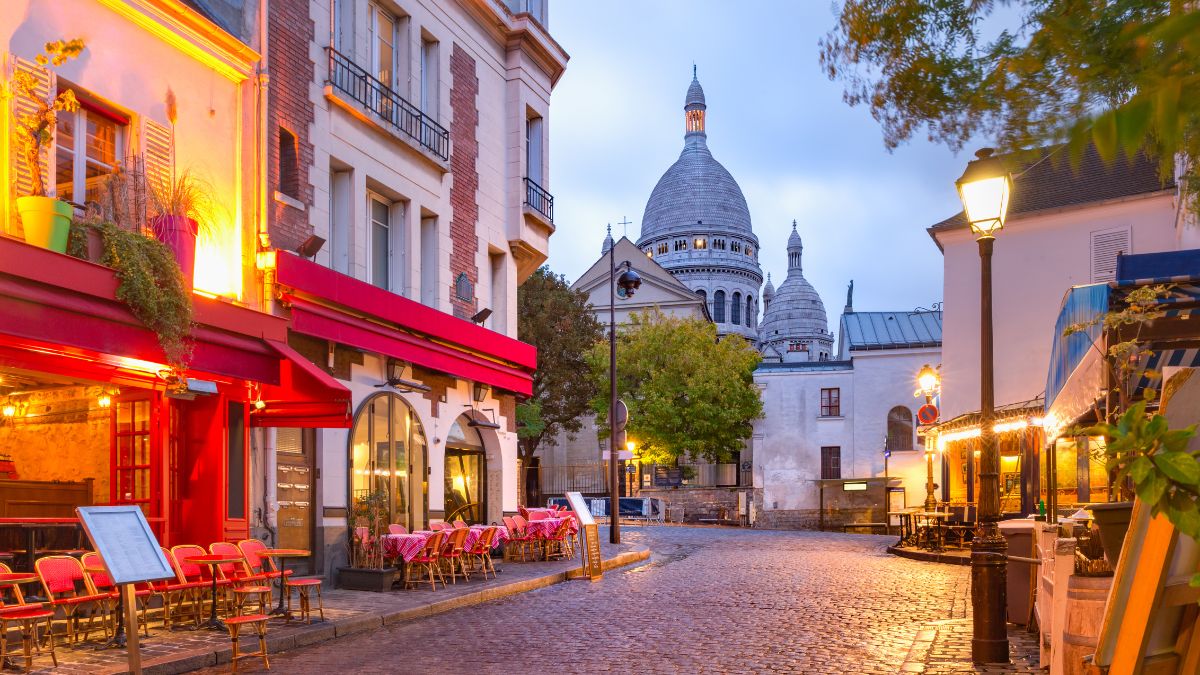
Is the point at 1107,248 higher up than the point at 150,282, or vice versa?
the point at 1107,248

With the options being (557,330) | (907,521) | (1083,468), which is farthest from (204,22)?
(557,330)

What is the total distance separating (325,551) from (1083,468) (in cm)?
1346

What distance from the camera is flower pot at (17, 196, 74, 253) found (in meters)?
10.1

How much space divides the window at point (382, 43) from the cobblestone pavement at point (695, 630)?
8335 millimetres

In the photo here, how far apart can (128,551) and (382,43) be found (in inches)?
491

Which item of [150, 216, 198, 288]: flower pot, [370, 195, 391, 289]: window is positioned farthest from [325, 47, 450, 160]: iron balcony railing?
[150, 216, 198, 288]: flower pot

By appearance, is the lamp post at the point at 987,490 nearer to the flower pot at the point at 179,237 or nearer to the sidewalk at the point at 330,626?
the sidewalk at the point at 330,626

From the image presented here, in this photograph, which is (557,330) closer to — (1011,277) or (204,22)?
(1011,277)

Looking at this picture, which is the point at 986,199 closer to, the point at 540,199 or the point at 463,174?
the point at 463,174

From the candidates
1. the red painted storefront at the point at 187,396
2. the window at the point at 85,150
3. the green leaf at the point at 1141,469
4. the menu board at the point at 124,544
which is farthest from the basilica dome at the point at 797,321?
the green leaf at the point at 1141,469

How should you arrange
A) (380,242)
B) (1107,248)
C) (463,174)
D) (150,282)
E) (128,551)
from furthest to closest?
(1107,248)
(463,174)
(380,242)
(150,282)
(128,551)

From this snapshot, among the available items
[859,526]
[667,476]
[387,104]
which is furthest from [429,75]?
[667,476]

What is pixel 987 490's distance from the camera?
30.3 feet

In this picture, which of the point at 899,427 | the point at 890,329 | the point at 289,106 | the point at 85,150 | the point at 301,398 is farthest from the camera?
the point at 890,329
